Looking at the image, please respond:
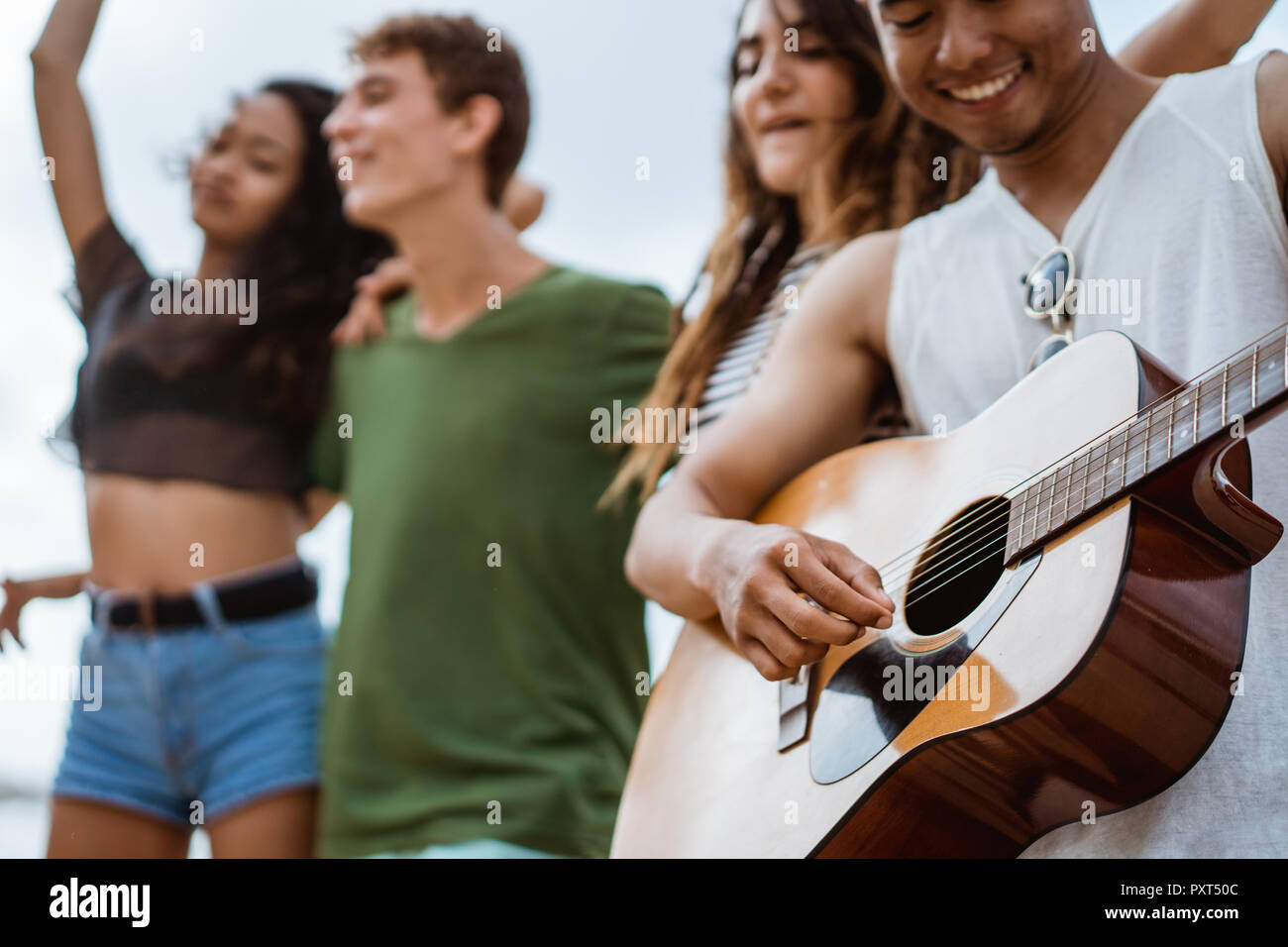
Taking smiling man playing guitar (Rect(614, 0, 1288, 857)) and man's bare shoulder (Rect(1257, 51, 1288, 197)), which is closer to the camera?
smiling man playing guitar (Rect(614, 0, 1288, 857))

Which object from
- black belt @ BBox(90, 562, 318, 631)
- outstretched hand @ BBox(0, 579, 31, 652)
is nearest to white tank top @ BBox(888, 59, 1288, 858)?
black belt @ BBox(90, 562, 318, 631)

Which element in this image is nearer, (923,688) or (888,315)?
(923,688)

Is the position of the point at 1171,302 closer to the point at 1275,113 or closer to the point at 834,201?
the point at 1275,113

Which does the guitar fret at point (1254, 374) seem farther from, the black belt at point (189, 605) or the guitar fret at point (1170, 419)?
the black belt at point (189, 605)

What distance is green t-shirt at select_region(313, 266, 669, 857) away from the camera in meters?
1.58

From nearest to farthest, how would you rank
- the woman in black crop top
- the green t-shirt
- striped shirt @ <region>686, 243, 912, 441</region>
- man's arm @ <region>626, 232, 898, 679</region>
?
man's arm @ <region>626, 232, 898, 679</region> → striped shirt @ <region>686, 243, 912, 441</region> → the green t-shirt → the woman in black crop top

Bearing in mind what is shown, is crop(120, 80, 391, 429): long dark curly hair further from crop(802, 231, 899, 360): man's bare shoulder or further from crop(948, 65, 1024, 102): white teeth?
crop(948, 65, 1024, 102): white teeth

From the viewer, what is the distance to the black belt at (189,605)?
1.72 meters

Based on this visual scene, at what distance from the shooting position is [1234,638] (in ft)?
2.74

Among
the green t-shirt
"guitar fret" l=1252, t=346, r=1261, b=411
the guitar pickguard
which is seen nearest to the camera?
"guitar fret" l=1252, t=346, r=1261, b=411

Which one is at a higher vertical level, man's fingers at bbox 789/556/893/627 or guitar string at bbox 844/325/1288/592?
guitar string at bbox 844/325/1288/592
